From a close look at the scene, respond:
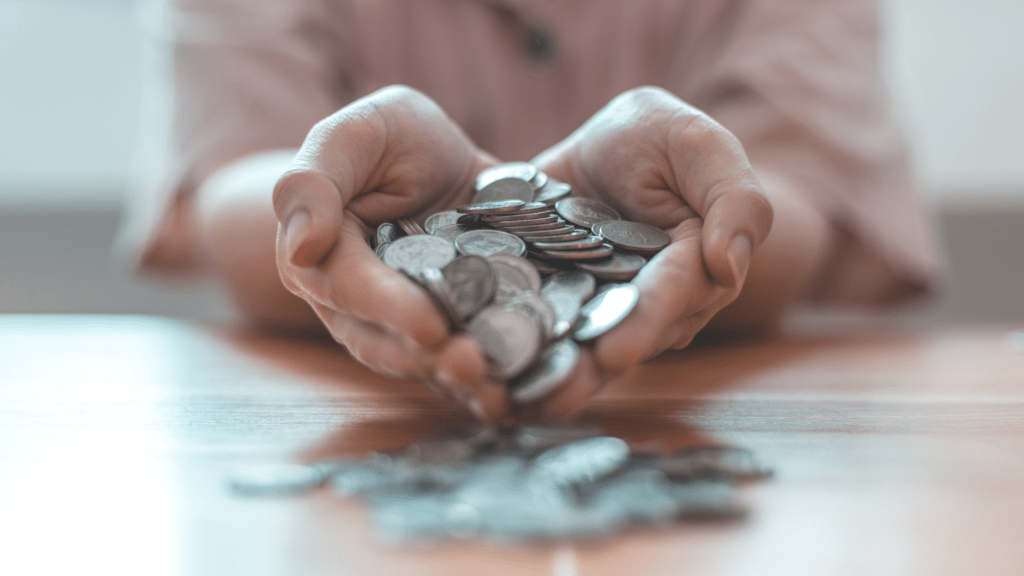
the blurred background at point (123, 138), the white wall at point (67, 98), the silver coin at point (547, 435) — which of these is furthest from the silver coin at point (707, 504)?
the white wall at point (67, 98)

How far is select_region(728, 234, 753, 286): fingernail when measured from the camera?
79 cm

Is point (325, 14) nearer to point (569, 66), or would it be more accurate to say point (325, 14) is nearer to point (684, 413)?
point (569, 66)

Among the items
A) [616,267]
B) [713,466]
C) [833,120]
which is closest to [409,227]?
[616,267]

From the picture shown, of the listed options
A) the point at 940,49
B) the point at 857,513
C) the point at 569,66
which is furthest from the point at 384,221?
the point at 940,49

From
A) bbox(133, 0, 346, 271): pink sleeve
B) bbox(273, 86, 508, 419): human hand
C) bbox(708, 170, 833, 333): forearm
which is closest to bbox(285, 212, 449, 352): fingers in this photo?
bbox(273, 86, 508, 419): human hand

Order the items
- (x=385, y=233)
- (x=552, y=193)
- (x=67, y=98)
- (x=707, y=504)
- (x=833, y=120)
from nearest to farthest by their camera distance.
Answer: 1. (x=707, y=504)
2. (x=385, y=233)
3. (x=552, y=193)
4. (x=833, y=120)
5. (x=67, y=98)

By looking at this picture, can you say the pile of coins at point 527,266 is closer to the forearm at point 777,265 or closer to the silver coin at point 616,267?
the silver coin at point 616,267

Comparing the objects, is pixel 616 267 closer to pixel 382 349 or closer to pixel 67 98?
pixel 382 349

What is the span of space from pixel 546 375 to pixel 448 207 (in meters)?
0.43

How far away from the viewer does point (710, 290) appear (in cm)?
85

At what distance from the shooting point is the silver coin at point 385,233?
2.88 ft

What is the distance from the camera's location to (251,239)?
1.35m

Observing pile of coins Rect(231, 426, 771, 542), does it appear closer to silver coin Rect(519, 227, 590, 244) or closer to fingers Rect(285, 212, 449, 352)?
fingers Rect(285, 212, 449, 352)

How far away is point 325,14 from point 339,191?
3.69 ft
